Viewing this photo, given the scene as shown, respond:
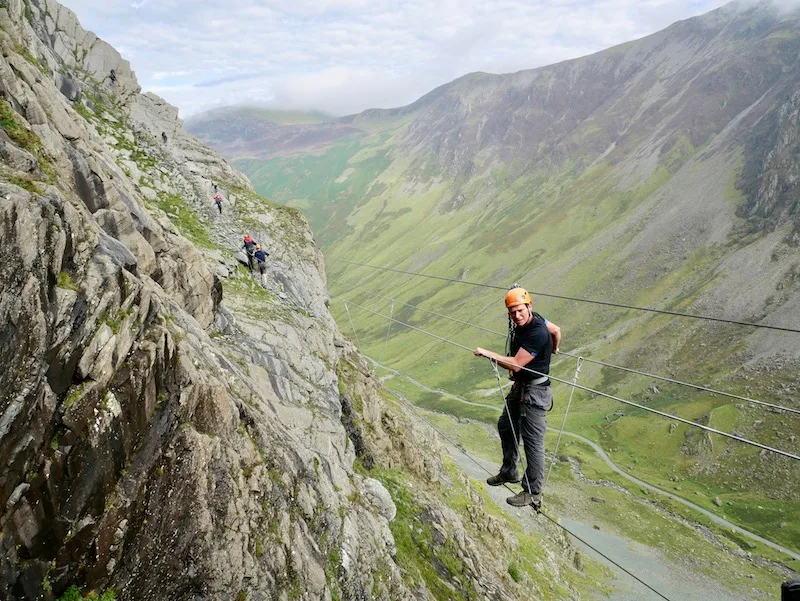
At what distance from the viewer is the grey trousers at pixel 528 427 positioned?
1492cm

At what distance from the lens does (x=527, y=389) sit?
14930 mm

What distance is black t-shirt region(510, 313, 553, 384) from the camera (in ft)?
45.9

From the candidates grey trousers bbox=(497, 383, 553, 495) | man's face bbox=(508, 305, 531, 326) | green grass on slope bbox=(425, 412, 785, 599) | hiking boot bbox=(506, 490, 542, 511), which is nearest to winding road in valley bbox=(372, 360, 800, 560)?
green grass on slope bbox=(425, 412, 785, 599)

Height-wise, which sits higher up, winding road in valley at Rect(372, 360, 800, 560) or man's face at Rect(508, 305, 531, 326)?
man's face at Rect(508, 305, 531, 326)

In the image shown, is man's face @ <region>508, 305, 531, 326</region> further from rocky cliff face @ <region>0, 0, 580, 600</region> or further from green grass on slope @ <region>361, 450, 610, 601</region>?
green grass on slope @ <region>361, 450, 610, 601</region>

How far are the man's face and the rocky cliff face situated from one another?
9993 millimetres

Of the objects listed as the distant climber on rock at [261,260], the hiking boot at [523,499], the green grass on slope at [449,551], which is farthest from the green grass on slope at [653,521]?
the hiking boot at [523,499]

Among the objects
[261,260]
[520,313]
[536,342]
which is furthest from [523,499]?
[261,260]

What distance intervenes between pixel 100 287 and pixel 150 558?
7.49m

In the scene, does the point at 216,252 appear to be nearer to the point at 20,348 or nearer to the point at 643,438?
the point at 20,348

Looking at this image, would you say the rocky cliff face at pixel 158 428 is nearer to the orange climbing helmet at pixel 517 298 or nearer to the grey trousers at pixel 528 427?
the grey trousers at pixel 528 427

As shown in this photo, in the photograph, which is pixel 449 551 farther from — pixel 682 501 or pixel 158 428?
pixel 682 501

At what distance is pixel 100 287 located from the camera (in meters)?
14.0

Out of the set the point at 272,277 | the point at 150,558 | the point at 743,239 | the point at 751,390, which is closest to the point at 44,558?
the point at 150,558
